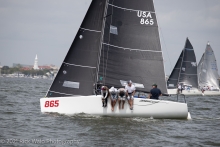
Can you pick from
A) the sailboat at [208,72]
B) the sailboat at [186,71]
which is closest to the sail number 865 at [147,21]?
the sailboat at [186,71]

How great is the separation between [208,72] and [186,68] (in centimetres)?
750

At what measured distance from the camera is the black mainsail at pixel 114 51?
18.0 meters

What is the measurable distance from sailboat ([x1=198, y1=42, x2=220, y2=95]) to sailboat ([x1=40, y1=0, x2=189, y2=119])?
35.6 metres

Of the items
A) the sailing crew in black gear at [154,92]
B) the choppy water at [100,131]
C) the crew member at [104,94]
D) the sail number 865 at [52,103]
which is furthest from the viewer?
the sailing crew in black gear at [154,92]

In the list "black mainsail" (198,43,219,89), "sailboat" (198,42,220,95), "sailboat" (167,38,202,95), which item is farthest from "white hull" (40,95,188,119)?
"black mainsail" (198,43,219,89)

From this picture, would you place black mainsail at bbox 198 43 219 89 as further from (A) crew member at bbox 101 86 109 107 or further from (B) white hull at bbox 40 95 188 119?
(A) crew member at bbox 101 86 109 107

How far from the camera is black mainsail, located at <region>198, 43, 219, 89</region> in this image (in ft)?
174

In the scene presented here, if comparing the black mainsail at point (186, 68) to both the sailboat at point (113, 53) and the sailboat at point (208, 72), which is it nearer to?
the sailboat at point (208, 72)

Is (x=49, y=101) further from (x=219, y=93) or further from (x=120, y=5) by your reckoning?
(x=219, y=93)

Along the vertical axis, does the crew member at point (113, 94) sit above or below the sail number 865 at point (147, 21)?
below

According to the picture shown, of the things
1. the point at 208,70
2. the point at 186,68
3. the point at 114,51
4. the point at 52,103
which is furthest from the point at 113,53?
the point at 208,70

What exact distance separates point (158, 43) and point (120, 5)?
2.20 m

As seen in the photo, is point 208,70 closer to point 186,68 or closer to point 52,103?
point 186,68

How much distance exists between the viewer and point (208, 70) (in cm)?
5362
